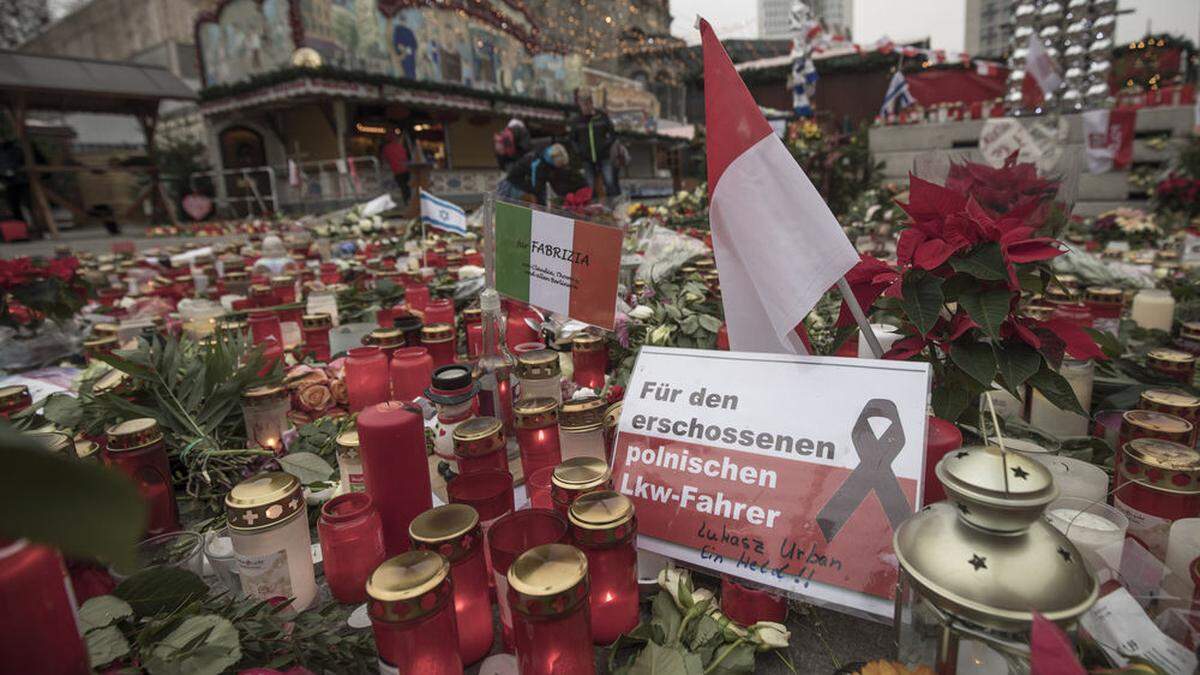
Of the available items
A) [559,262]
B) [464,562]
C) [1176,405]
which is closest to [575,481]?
[464,562]

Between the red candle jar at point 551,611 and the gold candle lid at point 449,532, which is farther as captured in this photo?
the gold candle lid at point 449,532

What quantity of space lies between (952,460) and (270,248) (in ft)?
16.1

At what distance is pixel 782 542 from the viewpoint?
892mm

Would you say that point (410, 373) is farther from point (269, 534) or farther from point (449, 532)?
point (449, 532)

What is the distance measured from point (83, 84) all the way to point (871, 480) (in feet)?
39.0

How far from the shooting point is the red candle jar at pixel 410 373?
153 centimetres

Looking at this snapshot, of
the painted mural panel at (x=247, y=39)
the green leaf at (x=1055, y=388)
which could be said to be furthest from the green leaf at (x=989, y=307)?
the painted mural panel at (x=247, y=39)

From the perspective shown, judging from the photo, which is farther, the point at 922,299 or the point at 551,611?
the point at 922,299

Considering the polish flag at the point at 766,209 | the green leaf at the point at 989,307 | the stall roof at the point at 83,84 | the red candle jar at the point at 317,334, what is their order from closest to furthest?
the green leaf at the point at 989,307, the polish flag at the point at 766,209, the red candle jar at the point at 317,334, the stall roof at the point at 83,84

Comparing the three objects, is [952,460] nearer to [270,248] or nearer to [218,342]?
[218,342]

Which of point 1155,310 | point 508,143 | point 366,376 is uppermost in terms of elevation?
point 508,143

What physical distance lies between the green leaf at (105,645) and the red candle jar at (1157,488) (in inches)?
54.6

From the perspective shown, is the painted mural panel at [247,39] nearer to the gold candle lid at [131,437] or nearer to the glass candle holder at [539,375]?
the gold candle lid at [131,437]

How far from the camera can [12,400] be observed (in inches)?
52.8
